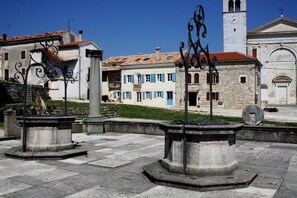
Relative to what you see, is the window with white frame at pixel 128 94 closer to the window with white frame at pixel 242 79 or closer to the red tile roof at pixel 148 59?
the red tile roof at pixel 148 59

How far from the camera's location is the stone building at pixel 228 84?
134 feet

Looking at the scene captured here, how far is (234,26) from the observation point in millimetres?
56375

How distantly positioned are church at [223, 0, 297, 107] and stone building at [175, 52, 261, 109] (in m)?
14.2

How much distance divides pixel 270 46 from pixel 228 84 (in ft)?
67.7

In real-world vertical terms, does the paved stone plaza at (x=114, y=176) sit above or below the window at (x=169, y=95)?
below

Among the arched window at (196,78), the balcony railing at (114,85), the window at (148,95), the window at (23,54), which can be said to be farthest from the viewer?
the balcony railing at (114,85)

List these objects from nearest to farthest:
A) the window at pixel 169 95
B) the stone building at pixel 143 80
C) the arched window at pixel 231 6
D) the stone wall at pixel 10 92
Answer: the stone wall at pixel 10 92 → the window at pixel 169 95 → the stone building at pixel 143 80 → the arched window at pixel 231 6

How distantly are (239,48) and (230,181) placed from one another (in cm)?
5418

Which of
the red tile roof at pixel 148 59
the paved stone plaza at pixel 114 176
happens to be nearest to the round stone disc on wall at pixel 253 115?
the paved stone plaza at pixel 114 176

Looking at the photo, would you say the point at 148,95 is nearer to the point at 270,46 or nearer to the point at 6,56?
the point at 270,46

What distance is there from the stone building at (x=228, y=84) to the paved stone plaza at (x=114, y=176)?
106 ft

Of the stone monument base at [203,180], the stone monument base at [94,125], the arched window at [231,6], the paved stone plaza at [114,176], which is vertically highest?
the arched window at [231,6]

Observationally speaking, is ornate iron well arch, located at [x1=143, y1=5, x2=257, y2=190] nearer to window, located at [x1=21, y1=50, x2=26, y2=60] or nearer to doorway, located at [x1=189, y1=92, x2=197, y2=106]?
doorway, located at [x1=189, y1=92, x2=197, y2=106]

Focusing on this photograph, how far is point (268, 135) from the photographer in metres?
11.9
